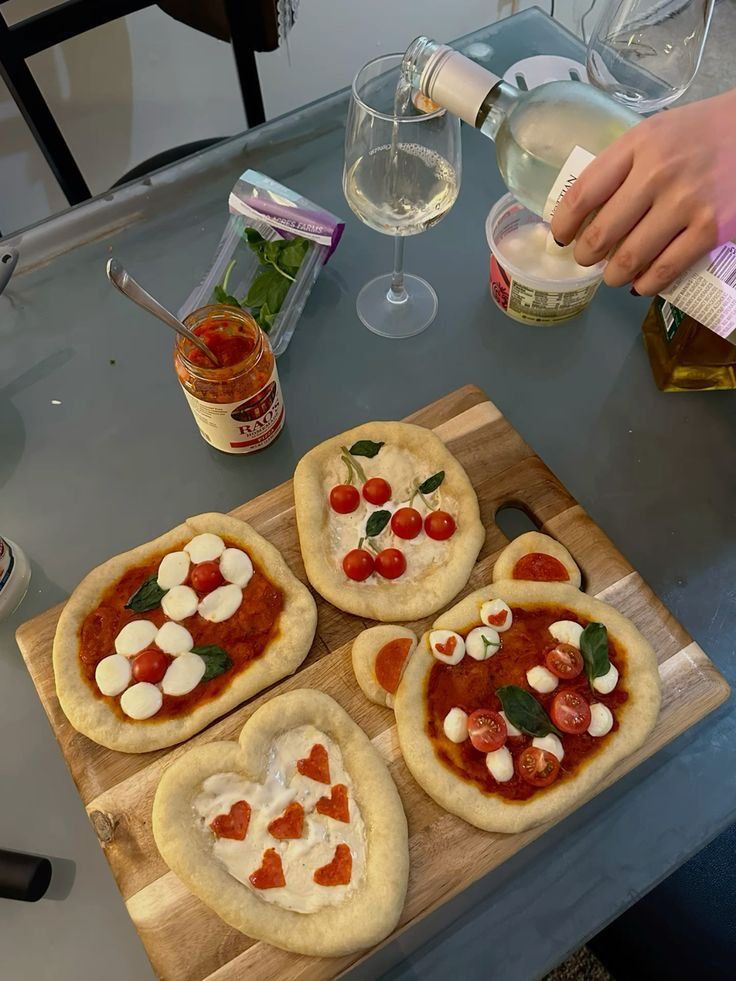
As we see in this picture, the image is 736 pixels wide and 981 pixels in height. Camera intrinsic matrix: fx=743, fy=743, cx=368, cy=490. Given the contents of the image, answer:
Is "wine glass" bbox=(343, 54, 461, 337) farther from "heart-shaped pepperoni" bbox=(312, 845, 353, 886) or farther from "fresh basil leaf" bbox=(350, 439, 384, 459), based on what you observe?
"heart-shaped pepperoni" bbox=(312, 845, 353, 886)

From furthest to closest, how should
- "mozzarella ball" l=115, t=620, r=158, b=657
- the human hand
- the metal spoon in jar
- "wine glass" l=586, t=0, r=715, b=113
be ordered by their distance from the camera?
"wine glass" l=586, t=0, r=715, b=113 → "mozzarella ball" l=115, t=620, r=158, b=657 → the metal spoon in jar → the human hand

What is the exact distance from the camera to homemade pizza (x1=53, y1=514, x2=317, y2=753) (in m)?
1.25

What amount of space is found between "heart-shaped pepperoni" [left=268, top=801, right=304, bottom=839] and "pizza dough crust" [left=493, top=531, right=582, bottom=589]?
1.72 ft

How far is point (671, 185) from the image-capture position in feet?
3.60

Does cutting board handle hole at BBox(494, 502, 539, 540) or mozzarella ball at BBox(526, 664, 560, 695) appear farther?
cutting board handle hole at BBox(494, 502, 539, 540)

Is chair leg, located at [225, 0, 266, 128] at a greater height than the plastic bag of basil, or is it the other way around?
chair leg, located at [225, 0, 266, 128]

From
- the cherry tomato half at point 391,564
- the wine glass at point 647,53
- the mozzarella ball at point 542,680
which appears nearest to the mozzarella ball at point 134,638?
the cherry tomato half at point 391,564

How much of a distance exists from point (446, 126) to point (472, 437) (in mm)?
575

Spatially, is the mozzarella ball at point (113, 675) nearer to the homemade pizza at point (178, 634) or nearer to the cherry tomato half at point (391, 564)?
the homemade pizza at point (178, 634)

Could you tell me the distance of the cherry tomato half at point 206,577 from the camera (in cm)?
134

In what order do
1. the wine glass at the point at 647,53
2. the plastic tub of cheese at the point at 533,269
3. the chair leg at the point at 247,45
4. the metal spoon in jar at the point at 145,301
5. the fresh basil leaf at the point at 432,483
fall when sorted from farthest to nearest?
the chair leg at the point at 247,45 < the wine glass at the point at 647,53 < the plastic tub of cheese at the point at 533,269 < the fresh basil leaf at the point at 432,483 < the metal spoon in jar at the point at 145,301

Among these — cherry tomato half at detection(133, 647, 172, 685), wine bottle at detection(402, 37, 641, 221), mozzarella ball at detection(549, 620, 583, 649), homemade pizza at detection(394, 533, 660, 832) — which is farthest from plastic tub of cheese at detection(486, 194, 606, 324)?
cherry tomato half at detection(133, 647, 172, 685)

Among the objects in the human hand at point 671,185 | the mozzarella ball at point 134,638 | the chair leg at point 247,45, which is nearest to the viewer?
the human hand at point 671,185

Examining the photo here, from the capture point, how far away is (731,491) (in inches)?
59.7
